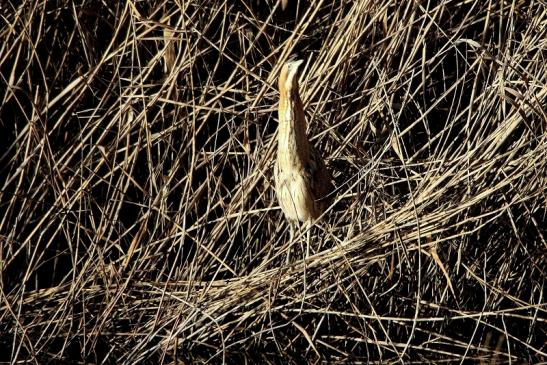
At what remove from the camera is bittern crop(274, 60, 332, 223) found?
3.92 metres

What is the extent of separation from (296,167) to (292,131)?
0.42 ft

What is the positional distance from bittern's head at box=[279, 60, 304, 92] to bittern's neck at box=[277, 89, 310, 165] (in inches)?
0.7

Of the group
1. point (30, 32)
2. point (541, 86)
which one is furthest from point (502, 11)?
point (30, 32)

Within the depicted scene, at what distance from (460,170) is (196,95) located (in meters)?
1.18

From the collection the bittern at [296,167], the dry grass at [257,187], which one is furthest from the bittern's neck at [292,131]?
the dry grass at [257,187]

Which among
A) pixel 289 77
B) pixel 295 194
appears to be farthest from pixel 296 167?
pixel 289 77

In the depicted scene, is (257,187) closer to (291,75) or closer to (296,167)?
(296,167)

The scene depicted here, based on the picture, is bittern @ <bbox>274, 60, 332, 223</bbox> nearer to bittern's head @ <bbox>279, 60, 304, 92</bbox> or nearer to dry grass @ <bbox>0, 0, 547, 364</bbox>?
bittern's head @ <bbox>279, 60, 304, 92</bbox>

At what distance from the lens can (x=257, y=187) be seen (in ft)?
14.2

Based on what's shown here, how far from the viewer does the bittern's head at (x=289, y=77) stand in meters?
3.79

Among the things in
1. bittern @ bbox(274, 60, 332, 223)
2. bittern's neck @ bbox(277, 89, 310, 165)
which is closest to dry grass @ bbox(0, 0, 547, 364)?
bittern @ bbox(274, 60, 332, 223)

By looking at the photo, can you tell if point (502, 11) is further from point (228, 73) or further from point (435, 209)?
point (228, 73)

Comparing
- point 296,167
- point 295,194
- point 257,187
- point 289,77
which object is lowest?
point 257,187

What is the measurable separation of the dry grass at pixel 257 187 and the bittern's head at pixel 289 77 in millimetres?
292
